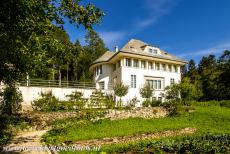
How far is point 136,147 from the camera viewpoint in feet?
41.8

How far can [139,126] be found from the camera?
24188 mm

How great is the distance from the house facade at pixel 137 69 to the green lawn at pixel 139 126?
43.6 feet

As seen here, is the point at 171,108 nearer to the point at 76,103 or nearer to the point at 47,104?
the point at 76,103

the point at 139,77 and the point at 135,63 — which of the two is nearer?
the point at 139,77

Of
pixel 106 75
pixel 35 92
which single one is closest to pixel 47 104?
pixel 35 92

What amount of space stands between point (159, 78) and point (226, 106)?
1286cm

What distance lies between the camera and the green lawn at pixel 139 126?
19.8 meters

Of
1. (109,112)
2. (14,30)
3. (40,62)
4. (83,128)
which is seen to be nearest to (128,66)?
(109,112)

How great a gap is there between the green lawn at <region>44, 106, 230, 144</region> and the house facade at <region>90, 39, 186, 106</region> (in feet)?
43.6

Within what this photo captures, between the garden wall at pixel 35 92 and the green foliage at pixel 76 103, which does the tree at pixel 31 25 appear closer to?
the green foliage at pixel 76 103

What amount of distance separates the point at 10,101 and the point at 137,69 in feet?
67.3

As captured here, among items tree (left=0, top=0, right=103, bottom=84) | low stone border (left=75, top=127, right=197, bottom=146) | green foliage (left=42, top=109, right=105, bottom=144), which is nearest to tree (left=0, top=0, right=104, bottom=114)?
tree (left=0, top=0, right=103, bottom=84)

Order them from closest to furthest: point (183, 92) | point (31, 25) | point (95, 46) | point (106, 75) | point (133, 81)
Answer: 1. point (31, 25)
2. point (183, 92)
3. point (133, 81)
4. point (106, 75)
5. point (95, 46)

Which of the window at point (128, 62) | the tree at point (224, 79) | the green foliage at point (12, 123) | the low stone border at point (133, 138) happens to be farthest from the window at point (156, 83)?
the green foliage at point (12, 123)
